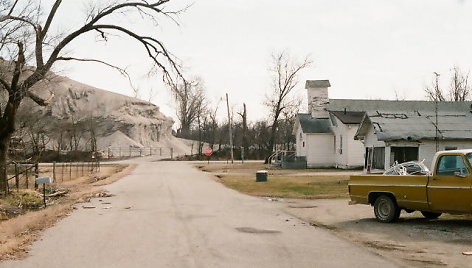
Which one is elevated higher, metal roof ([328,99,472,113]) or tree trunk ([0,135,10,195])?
metal roof ([328,99,472,113])

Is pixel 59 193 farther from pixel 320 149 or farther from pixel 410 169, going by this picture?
pixel 320 149

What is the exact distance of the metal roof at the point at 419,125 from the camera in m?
30.5

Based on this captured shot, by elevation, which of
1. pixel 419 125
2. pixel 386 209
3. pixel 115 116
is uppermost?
pixel 115 116

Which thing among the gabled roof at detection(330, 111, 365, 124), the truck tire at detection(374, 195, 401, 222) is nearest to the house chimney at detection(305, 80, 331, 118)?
the gabled roof at detection(330, 111, 365, 124)

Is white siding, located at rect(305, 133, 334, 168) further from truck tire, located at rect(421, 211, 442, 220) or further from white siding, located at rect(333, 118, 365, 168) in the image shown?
truck tire, located at rect(421, 211, 442, 220)

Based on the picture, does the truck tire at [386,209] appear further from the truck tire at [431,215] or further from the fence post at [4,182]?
the fence post at [4,182]

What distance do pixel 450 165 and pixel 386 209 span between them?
84.5 inches

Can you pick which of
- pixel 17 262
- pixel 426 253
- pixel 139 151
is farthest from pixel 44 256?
pixel 139 151

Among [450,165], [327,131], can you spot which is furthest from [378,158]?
[450,165]

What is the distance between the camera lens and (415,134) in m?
30.6

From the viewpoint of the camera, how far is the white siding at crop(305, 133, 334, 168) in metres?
52.1

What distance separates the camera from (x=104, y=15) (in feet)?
87.6

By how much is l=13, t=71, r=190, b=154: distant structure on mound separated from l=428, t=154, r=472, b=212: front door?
9083cm

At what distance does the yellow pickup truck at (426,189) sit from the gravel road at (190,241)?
194 cm
